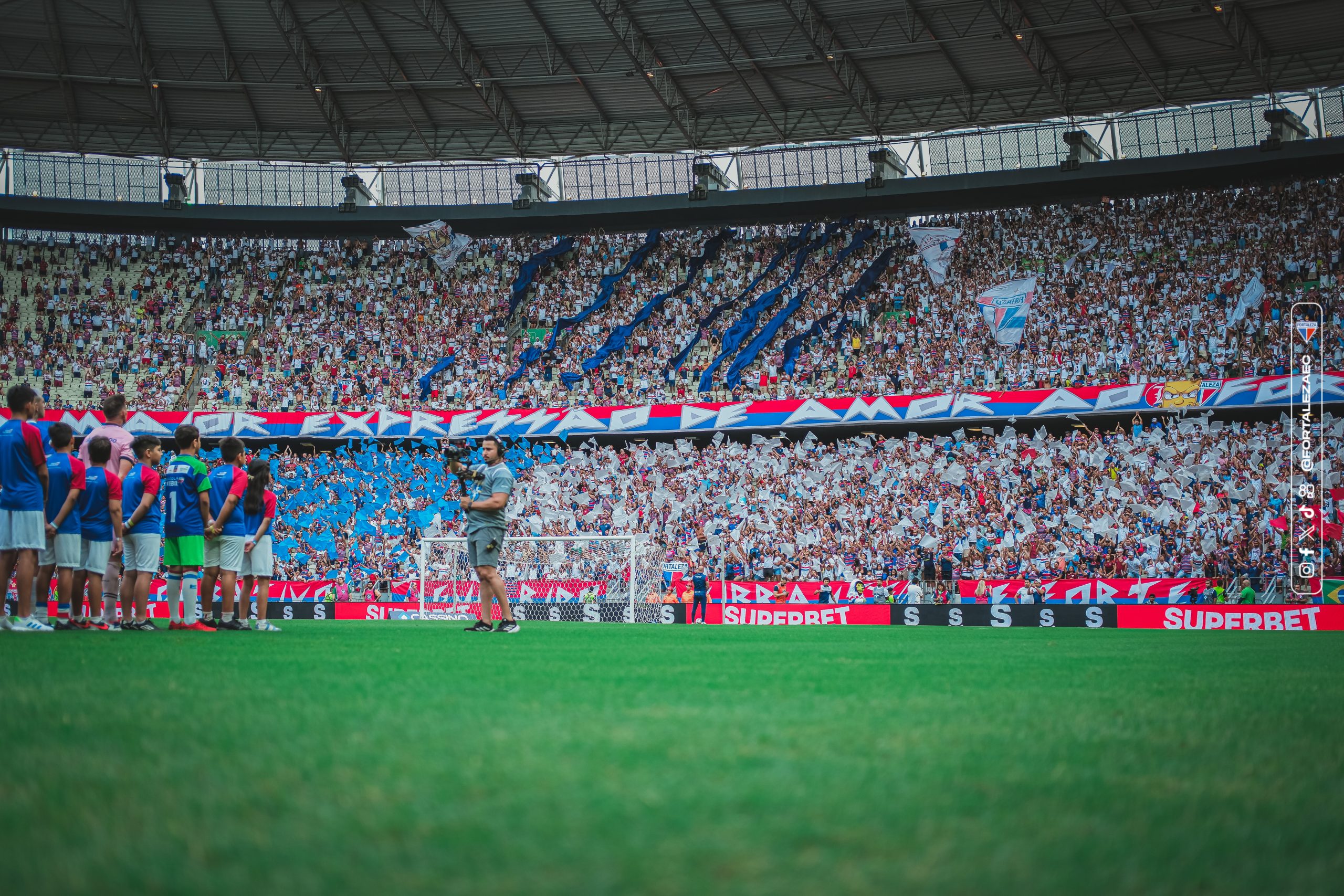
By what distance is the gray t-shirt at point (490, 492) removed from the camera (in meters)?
12.7

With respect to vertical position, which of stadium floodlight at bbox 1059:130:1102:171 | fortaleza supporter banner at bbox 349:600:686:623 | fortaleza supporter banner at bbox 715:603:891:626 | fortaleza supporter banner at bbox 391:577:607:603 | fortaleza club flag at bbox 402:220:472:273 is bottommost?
fortaleza supporter banner at bbox 715:603:891:626

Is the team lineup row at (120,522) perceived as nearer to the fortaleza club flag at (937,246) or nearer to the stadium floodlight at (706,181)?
the stadium floodlight at (706,181)

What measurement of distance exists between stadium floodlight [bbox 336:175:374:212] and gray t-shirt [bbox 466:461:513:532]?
1389 inches

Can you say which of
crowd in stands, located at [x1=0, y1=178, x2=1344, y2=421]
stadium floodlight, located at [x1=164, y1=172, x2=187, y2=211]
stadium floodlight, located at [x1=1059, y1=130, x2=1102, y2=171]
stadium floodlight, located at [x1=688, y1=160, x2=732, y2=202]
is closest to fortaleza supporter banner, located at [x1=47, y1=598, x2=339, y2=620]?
crowd in stands, located at [x1=0, y1=178, x2=1344, y2=421]

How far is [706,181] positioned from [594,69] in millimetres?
7749

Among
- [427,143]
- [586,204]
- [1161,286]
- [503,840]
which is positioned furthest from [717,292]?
[503,840]

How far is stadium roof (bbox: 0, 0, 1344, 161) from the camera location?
34625mm

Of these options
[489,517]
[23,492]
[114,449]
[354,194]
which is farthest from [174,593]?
[354,194]

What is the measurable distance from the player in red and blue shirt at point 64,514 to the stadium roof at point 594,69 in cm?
2784

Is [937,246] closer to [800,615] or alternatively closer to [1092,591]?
[1092,591]

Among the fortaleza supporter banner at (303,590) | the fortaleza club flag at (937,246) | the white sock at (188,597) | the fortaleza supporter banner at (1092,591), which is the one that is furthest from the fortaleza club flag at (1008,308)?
the white sock at (188,597)

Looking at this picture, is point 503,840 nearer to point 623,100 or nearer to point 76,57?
A: point 623,100

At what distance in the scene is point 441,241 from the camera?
45.8 meters

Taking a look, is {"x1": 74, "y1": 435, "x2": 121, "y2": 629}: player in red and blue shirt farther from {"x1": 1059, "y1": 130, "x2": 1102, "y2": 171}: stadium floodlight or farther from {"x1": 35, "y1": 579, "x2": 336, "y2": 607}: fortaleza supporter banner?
{"x1": 1059, "y1": 130, "x2": 1102, "y2": 171}: stadium floodlight
